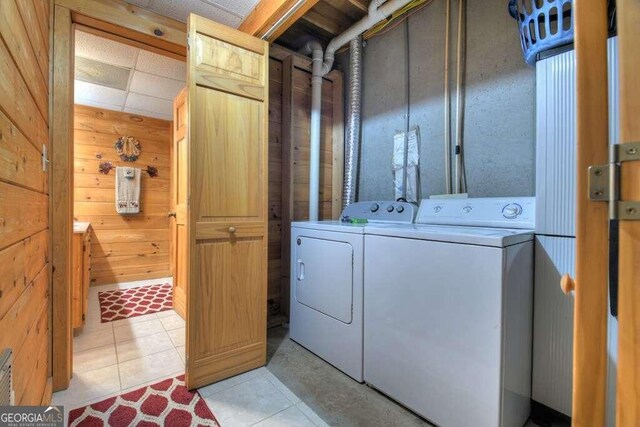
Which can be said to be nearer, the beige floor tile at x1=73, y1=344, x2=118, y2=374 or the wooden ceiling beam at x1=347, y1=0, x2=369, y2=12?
the beige floor tile at x1=73, y1=344, x2=118, y2=374

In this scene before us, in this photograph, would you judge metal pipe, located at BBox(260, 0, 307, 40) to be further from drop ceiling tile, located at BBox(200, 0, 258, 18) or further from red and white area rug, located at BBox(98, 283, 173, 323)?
red and white area rug, located at BBox(98, 283, 173, 323)

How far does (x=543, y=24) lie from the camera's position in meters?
1.27

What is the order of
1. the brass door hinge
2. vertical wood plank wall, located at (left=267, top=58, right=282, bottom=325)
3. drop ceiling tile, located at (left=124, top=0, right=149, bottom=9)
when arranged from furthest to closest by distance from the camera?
vertical wood plank wall, located at (left=267, top=58, right=282, bottom=325)
drop ceiling tile, located at (left=124, top=0, right=149, bottom=9)
the brass door hinge

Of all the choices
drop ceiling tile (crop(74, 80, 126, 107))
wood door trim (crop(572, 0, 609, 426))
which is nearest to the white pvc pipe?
wood door trim (crop(572, 0, 609, 426))

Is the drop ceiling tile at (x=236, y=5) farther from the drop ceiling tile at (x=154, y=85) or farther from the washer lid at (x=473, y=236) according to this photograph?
the washer lid at (x=473, y=236)

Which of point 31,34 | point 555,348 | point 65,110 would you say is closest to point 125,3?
point 65,110

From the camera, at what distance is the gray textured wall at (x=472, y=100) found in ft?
5.21

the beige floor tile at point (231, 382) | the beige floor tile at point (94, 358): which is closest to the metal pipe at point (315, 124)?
the beige floor tile at point (231, 382)

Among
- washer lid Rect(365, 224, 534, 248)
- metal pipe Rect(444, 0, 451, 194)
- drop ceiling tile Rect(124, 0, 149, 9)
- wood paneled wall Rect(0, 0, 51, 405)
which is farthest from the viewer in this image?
metal pipe Rect(444, 0, 451, 194)

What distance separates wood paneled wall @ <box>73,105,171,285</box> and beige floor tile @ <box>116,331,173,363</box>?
1.97 metres

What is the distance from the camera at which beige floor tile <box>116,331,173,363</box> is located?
196cm

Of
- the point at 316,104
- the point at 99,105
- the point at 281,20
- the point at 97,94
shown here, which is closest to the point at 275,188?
the point at 316,104

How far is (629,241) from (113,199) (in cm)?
451

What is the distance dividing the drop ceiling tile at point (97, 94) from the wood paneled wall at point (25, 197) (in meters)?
1.86
